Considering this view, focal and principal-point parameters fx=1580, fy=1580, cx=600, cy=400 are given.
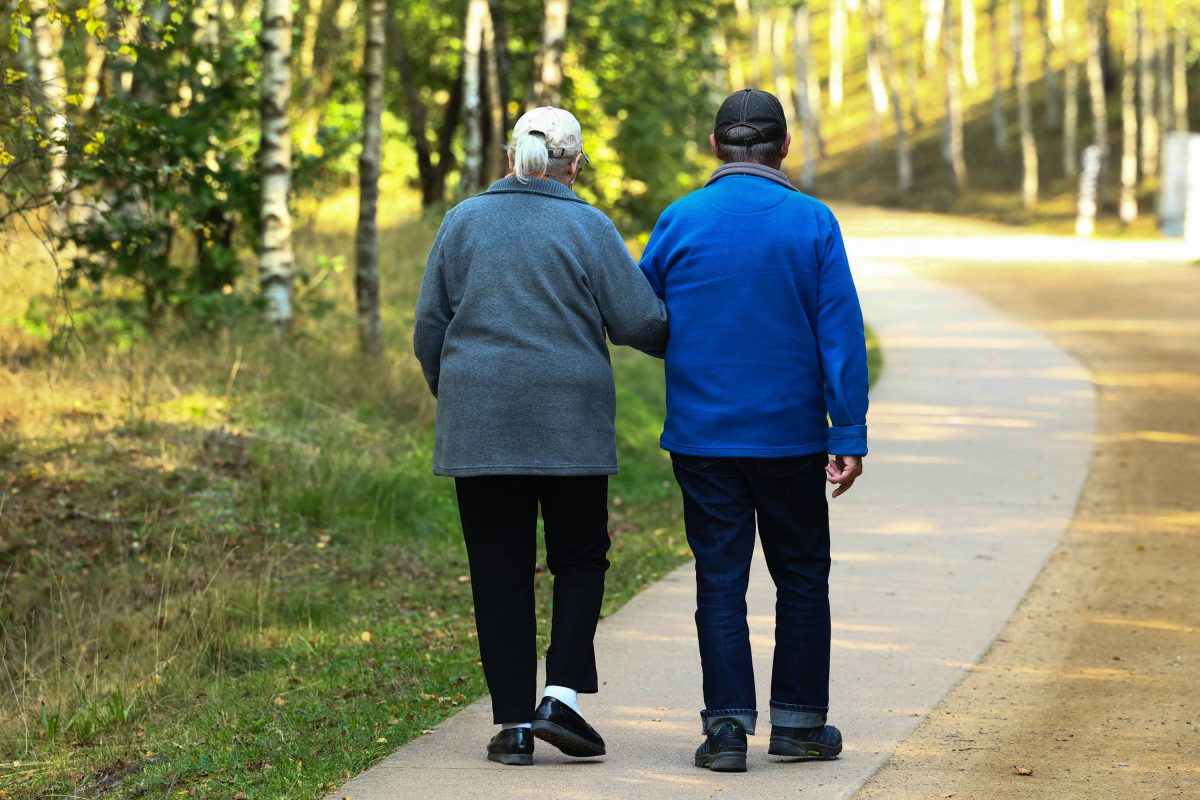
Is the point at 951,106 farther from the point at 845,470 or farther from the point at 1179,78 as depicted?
the point at 845,470

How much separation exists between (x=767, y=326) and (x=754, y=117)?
63 centimetres

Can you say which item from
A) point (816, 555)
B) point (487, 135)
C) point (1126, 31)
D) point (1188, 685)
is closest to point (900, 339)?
point (487, 135)

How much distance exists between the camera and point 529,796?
444cm

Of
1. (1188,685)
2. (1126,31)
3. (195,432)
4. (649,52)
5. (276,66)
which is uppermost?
(1126,31)

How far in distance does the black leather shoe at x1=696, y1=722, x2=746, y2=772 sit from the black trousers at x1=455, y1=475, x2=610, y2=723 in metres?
0.43

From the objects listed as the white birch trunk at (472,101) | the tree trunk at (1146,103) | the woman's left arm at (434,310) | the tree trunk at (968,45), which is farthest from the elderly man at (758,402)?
the tree trunk at (968,45)

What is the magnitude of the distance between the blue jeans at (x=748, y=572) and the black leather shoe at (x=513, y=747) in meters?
0.55

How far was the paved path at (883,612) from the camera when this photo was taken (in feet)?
15.4

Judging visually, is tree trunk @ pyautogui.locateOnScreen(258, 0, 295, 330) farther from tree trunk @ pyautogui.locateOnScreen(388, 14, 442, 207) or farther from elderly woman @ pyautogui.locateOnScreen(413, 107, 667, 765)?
tree trunk @ pyautogui.locateOnScreen(388, 14, 442, 207)

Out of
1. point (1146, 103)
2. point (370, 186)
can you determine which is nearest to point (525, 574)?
point (370, 186)

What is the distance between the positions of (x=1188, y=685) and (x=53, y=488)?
5927 millimetres

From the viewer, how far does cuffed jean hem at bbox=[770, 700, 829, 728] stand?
15.8 ft

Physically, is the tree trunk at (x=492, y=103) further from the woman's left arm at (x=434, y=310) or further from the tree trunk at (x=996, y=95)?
the tree trunk at (x=996, y=95)

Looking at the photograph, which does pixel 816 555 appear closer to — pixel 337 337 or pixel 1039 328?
pixel 337 337
